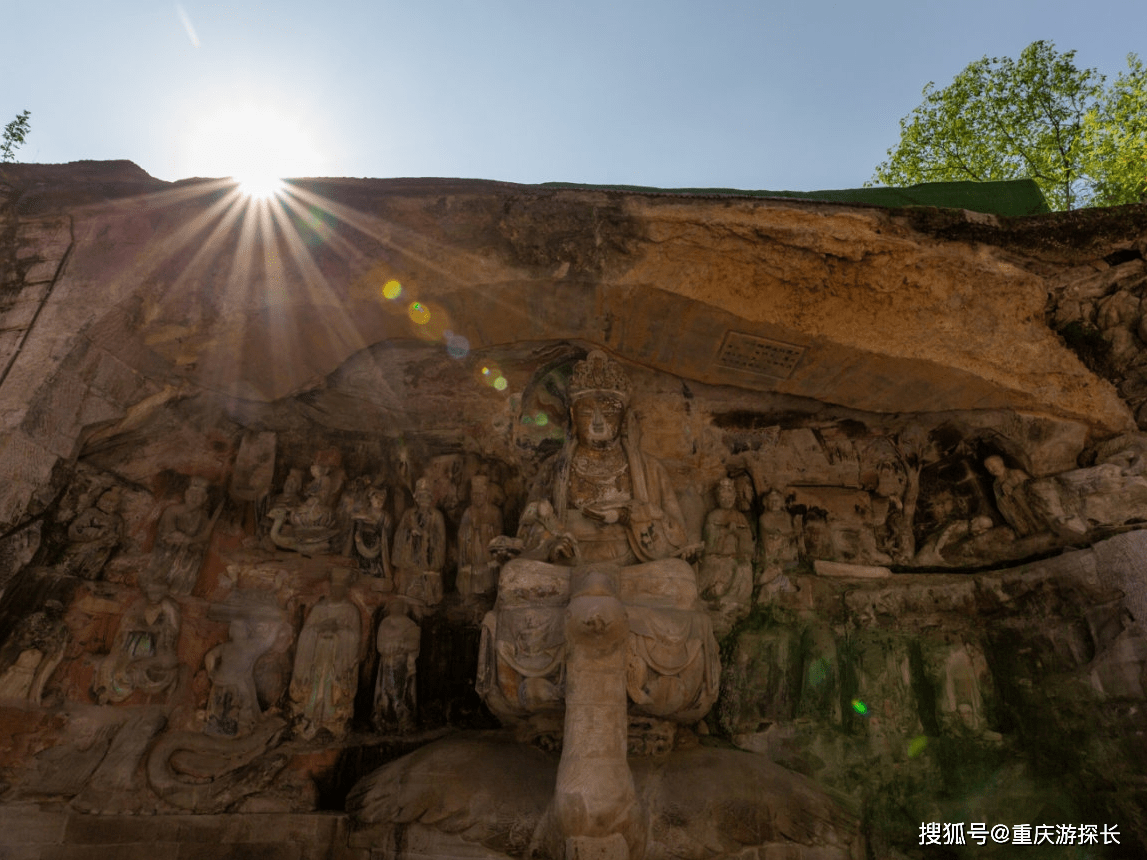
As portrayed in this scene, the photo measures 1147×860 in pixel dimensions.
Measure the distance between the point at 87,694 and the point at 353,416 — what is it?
8.21 feet

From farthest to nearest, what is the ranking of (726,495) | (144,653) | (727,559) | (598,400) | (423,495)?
1. (423,495)
2. (726,495)
3. (727,559)
4. (598,400)
5. (144,653)

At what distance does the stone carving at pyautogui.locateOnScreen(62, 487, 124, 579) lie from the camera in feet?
16.1

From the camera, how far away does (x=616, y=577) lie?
470 cm

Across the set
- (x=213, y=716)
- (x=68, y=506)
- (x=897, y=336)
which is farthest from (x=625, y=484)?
(x=68, y=506)

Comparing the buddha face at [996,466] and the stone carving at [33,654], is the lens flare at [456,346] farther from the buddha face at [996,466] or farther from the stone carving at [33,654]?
the buddha face at [996,466]

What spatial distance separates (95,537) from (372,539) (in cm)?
179

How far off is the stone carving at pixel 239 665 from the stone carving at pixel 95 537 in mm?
829

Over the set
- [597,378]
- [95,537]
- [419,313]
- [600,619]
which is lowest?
[600,619]

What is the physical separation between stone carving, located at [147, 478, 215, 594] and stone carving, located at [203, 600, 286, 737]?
1.14 ft

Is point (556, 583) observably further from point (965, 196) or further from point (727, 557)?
point (965, 196)

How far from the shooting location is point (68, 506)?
494cm

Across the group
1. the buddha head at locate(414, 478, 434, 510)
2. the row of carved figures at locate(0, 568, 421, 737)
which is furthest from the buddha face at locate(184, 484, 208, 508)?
the buddha head at locate(414, 478, 434, 510)

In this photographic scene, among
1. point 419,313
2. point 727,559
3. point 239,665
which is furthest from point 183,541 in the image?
point 727,559

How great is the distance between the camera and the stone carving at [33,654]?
4.53m
